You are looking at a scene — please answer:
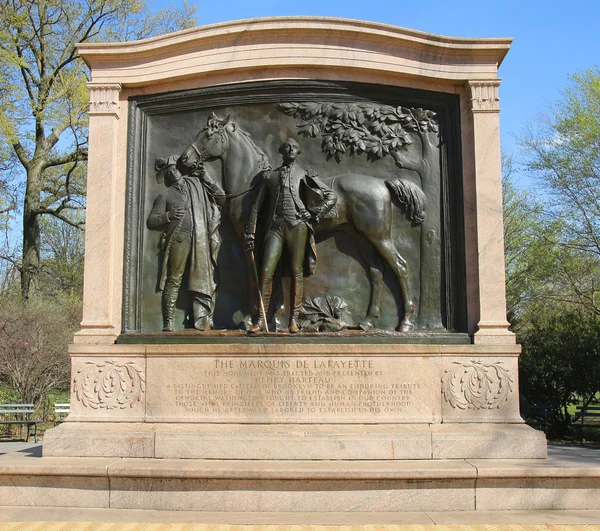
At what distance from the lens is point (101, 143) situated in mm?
10844

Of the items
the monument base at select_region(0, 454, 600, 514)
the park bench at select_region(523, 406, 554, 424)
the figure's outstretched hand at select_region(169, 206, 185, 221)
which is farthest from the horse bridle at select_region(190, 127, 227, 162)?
the park bench at select_region(523, 406, 554, 424)

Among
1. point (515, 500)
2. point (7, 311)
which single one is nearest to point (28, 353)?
point (7, 311)

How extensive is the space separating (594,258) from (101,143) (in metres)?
22.4

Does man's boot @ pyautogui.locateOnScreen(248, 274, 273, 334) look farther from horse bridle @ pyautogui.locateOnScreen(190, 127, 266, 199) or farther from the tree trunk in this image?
the tree trunk

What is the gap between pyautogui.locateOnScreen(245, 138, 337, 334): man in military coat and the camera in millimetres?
10398

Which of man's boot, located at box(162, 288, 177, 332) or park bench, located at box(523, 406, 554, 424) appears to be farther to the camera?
park bench, located at box(523, 406, 554, 424)

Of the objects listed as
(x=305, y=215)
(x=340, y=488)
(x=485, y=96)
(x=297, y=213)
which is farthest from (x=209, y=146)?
(x=340, y=488)

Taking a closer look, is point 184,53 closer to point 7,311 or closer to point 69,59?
point 7,311

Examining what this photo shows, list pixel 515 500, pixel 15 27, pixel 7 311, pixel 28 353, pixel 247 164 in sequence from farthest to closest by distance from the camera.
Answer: pixel 15 27 < pixel 7 311 < pixel 28 353 < pixel 247 164 < pixel 515 500

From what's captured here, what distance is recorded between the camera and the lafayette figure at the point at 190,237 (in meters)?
10.6

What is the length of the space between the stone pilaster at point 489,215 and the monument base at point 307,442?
145cm

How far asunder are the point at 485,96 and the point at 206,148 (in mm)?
4259

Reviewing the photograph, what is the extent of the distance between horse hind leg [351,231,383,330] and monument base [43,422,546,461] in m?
1.65

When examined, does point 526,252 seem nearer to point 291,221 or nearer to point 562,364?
point 562,364
